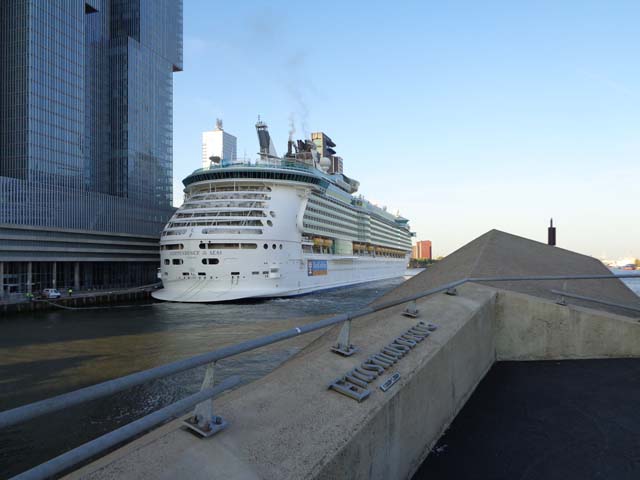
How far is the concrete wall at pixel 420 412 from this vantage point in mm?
3387

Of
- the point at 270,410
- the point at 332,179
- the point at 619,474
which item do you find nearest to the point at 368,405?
the point at 270,410

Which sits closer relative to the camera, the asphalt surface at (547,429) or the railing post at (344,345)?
the asphalt surface at (547,429)

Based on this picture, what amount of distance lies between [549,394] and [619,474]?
1.94 m

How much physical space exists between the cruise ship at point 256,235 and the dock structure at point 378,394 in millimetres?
32683

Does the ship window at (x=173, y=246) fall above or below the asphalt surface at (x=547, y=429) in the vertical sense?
above

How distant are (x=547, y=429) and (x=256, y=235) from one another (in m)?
37.2

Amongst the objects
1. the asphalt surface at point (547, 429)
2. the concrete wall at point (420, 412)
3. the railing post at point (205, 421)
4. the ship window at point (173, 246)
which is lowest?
the asphalt surface at point (547, 429)

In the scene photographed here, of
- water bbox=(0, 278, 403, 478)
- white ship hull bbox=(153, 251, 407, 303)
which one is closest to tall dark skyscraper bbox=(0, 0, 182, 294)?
white ship hull bbox=(153, 251, 407, 303)

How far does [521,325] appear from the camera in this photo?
7.66 metres

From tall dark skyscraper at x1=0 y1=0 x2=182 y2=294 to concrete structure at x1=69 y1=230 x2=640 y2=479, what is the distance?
165 feet

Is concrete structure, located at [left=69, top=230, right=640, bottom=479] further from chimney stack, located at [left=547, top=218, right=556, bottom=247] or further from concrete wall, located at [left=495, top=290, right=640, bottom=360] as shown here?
chimney stack, located at [left=547, top=218, right=556, bottom=247]

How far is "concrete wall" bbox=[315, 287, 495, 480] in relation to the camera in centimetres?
339

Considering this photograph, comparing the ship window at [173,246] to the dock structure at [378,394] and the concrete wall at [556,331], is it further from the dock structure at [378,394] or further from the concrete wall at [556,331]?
the concrete wall at [556,331]

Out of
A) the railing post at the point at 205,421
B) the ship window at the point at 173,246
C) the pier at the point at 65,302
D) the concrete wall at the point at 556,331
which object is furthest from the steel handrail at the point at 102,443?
the pier at the point at 65,302
